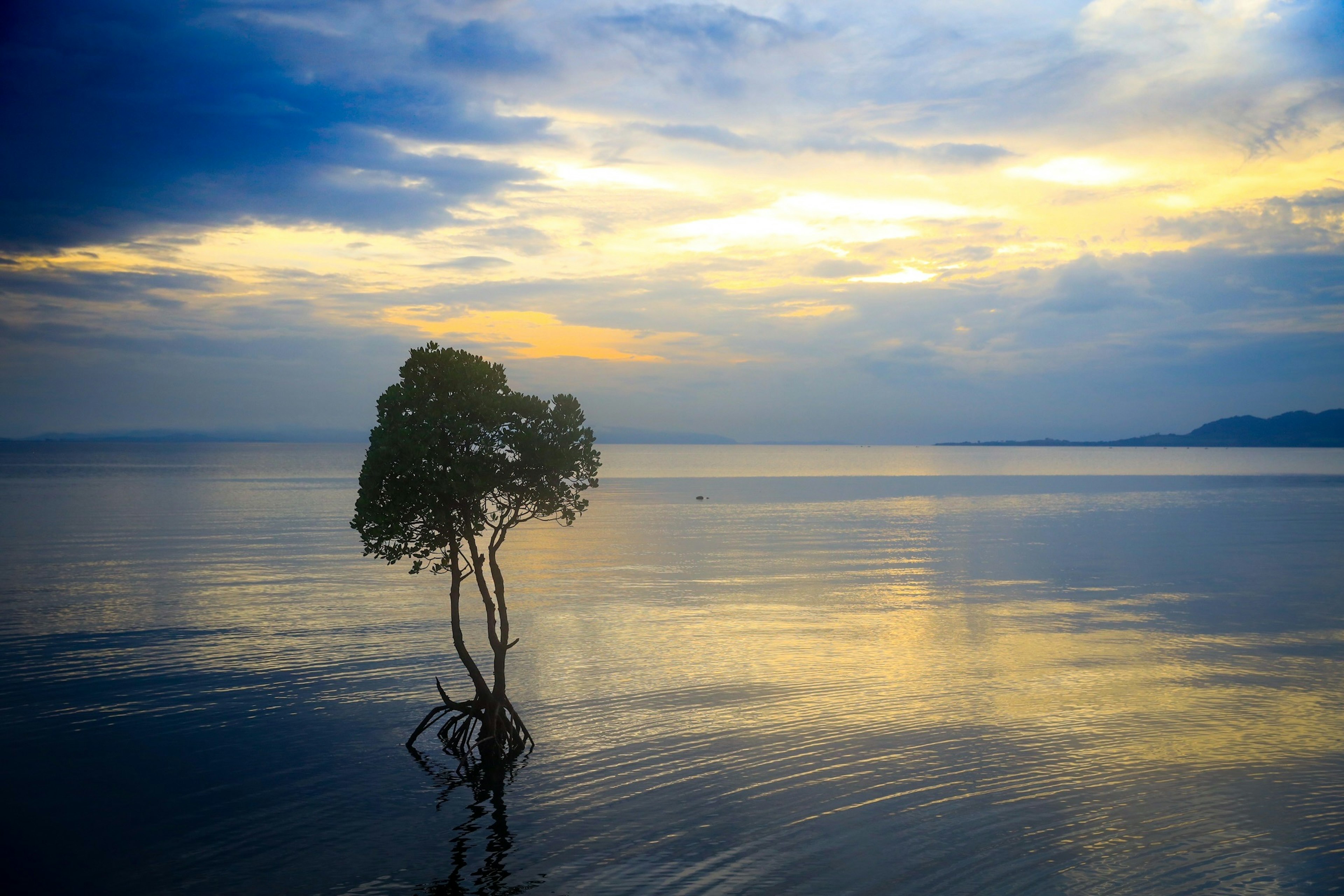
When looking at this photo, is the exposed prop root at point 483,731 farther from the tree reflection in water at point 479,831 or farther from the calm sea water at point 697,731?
the calm sea water at point 697,731

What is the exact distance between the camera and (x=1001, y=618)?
4591 centimetres

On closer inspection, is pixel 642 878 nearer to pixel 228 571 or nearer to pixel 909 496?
pixel 228 571

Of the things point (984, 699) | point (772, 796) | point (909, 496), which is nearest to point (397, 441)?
point (772, 796)

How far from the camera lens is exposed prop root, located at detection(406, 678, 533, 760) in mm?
24578

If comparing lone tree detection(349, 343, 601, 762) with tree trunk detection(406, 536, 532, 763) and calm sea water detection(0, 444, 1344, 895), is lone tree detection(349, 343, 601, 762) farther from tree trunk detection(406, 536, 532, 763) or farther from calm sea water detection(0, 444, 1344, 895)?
calm sea water detection(0, 444, 1344, 895)

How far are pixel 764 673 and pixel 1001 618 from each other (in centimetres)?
1781

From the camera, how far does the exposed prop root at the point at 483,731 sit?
24578 mm

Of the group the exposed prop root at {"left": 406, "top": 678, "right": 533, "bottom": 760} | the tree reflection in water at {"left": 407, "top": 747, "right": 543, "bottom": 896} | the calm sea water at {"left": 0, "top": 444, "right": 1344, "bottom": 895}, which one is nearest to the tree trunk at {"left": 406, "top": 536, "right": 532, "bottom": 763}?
A: the exposed prop root at {"left": 406, "top": 678, "right": 533, "bottom": 760}

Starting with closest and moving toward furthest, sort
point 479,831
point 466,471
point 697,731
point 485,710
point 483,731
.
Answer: point 479,831, point 466,471, point 483,731, point 485,710, point 697,731

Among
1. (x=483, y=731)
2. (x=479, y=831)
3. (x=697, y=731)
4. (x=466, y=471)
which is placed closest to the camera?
(x=479, y=831)

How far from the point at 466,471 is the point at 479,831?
8.78 m

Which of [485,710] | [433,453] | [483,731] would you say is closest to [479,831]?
[483,731]

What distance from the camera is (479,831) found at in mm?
20234

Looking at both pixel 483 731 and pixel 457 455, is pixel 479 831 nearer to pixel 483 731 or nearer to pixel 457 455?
pixel 483 731
